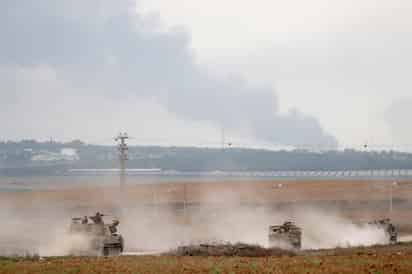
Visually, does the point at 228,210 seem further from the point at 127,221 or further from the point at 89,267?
the point at 89,267

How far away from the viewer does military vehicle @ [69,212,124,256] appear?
64.5 metres

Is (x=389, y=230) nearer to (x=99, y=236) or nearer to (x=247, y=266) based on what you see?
(x=99, y=236)

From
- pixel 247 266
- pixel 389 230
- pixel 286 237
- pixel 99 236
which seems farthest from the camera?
pixel 389 230

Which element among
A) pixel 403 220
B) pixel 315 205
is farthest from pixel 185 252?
pixel 315 205

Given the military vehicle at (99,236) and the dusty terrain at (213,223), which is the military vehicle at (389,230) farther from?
the military vehicle at (99,236)

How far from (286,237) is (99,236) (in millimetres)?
14265

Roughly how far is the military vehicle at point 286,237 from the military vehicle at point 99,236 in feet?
39.4

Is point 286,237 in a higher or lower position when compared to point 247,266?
lower

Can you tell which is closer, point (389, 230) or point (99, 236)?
point (99, 236)

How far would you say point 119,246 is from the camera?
64938mm

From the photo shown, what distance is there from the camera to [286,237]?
223 ft

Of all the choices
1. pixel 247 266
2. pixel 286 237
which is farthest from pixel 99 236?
pixel 247 266

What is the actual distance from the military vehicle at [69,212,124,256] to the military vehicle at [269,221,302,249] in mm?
12009

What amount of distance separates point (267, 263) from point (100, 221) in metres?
34.5
